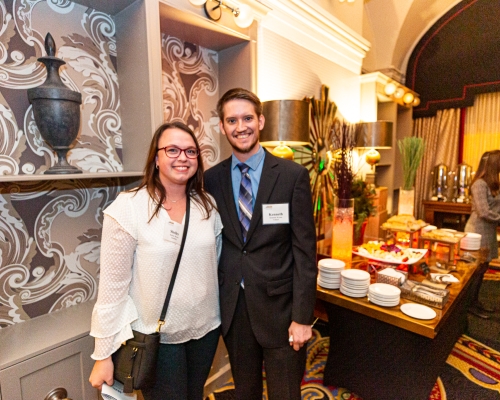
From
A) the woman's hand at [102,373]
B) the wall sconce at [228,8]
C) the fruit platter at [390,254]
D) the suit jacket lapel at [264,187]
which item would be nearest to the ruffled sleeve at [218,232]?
the suit jacket lapel at [264,187]

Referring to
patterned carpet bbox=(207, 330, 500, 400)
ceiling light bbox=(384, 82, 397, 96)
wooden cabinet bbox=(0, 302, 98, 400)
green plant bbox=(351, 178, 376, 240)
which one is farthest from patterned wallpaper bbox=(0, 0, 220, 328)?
ceiling light bbox=(384, 82, 397, 96)

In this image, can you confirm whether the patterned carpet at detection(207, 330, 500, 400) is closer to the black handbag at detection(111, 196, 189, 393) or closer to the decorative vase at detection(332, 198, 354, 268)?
the decorative vase at detection(332, 198, 354, 268)

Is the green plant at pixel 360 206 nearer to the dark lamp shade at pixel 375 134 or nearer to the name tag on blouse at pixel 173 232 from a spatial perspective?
the dark lamp shade at pixel 375 134

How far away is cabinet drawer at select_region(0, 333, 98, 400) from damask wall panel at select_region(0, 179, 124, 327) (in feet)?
1.09

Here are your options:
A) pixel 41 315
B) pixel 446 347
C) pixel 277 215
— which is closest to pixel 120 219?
pixel 277 215

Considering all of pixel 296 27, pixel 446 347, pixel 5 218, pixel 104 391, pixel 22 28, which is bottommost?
pixel 446 347

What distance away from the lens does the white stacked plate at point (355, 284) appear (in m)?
1.69

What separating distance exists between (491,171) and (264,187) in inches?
112

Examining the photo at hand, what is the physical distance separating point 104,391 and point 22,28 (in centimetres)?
158

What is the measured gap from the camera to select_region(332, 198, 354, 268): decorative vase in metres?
2.02

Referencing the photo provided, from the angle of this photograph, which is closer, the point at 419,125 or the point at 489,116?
the point at 489,116

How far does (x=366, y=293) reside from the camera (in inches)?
67.2

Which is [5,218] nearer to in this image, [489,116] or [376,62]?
[376,62]

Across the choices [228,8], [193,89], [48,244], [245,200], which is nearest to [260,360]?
[245,200]
